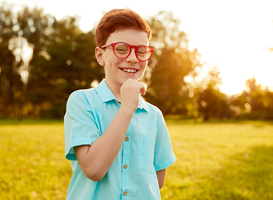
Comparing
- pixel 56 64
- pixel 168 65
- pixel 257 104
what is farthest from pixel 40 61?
pixel 257 104

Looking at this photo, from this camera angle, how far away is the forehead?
1438 mm

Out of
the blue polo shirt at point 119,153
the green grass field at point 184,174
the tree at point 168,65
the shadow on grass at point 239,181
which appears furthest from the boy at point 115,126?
the tree at point 168,65

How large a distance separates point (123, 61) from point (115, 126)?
46 cm

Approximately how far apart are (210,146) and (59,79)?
22.7 metres

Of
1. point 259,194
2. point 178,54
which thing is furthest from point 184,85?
point 259,194

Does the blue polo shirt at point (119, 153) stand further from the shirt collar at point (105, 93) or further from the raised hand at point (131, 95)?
the raised hand at point (131, 95)

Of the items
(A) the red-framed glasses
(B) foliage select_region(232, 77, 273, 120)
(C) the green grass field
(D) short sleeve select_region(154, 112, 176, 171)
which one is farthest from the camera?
(B) foliage select_region(232, 77, 273, 120)

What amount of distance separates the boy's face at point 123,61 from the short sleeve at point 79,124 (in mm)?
227

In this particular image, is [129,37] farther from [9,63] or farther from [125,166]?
[9,63]

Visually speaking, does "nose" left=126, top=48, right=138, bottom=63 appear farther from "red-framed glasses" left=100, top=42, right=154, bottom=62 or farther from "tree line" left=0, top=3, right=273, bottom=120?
"tree line" left=0, top=3, right=273, bottom=120

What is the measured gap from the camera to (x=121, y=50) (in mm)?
1434

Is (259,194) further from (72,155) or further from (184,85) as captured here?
(184,85)

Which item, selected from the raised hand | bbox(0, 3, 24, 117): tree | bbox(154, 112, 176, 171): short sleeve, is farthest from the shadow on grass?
bbox(0, 3, 24, 117): tree

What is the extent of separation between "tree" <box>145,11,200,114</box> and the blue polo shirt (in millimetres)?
27884
